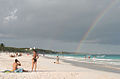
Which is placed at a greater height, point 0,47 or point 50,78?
point 0,47

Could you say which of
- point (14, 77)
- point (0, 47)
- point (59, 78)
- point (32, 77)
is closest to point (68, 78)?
point (59, 78)

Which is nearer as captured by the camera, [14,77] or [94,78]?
[14,77]

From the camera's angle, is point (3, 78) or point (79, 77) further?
point (79, 77)

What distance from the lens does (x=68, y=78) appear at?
10.9 m

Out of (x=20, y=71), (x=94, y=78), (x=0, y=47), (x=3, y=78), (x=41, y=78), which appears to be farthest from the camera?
(x=0, y=47)

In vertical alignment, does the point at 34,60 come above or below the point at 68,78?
above

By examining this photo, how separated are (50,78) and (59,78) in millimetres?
616

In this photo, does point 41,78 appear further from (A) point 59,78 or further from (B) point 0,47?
(B) point 0,47

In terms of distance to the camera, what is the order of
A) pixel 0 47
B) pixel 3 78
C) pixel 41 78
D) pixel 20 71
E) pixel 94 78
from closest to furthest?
pixel 3 78
pixel 41 78
pixel 94 78
pixel 20 71
pixel 0 47

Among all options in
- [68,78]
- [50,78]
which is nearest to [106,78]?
[68,78]

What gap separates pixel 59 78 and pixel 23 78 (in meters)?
2.41

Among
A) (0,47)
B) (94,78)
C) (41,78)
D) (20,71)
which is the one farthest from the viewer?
(0,47)

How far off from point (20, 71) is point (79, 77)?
185 inches

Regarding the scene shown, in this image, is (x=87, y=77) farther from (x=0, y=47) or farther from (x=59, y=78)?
(x=0, y=47)
